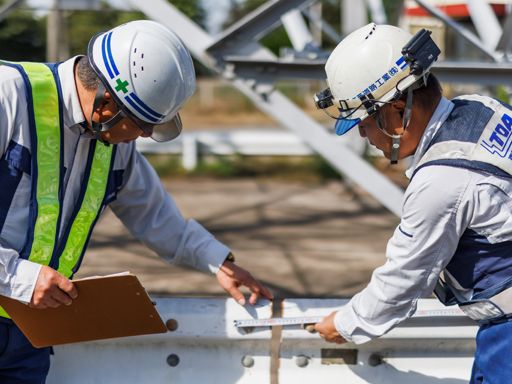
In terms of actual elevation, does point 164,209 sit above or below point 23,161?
below

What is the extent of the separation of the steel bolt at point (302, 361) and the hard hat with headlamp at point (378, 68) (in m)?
0.96

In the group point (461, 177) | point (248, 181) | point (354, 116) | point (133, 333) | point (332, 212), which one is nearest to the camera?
point (461, 177)

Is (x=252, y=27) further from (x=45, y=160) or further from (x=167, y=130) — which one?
(x=45, y=160)

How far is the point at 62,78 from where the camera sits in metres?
2.82

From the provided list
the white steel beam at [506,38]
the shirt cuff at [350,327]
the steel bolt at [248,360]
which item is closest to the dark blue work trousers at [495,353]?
the shirt cuff at [350,327]

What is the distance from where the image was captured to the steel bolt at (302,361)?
3219mm

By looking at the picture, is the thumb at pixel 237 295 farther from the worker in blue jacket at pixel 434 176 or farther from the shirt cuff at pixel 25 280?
the shirt cuff at pixel 25 280

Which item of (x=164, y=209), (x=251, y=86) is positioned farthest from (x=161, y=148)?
(x=164, y=209)

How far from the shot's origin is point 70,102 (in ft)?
9.19

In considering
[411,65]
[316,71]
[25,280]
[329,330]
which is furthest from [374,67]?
[316,71]

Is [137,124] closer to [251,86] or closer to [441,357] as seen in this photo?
[441,357]

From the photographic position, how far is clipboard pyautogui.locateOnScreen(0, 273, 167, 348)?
108 inches

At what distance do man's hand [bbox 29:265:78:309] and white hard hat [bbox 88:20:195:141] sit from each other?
0.56m

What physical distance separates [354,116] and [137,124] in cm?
71
